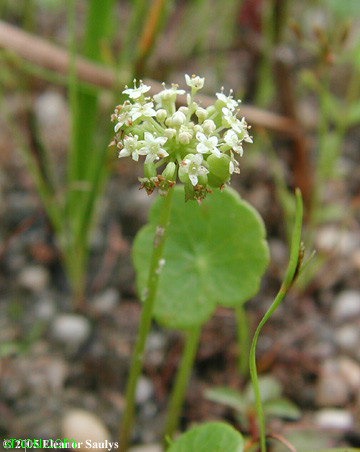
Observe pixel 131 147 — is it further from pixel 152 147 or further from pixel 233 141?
pixel 233 141

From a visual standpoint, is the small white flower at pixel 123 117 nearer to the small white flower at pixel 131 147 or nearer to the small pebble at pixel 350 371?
the small white flower at pixel 131 147

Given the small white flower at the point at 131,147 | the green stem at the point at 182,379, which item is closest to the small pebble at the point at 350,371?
the green stem at the point at 182,379

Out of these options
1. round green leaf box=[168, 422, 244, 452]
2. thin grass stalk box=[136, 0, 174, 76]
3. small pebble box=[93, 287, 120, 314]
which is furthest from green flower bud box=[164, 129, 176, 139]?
small pebble box=[93, 287, 120, 314]

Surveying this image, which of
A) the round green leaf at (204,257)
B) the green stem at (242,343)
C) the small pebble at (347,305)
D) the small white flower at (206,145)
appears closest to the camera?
the small white flower at (206,145)

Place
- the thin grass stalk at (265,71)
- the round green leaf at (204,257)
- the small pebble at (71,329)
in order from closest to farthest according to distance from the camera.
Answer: the round green leaf at (204,257) → the small pebble at (71,329) → the thin grass stalk at (265,71)

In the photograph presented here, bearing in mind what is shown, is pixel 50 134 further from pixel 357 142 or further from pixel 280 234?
pixel 357 142

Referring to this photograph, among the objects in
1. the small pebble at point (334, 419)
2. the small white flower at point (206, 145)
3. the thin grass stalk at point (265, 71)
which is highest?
the thin grass stalk at point (265, 71)

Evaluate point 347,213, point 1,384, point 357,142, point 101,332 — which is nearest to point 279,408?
point 101,332
